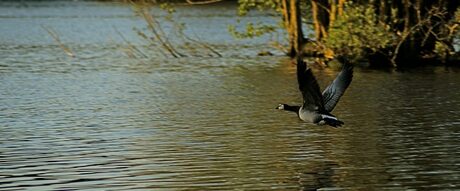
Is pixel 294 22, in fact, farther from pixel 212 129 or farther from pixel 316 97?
pixel 316 97

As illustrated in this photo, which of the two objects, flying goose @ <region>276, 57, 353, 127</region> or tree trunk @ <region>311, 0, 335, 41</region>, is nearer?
flying goose @ <region>276, 57, 353, 127</region>

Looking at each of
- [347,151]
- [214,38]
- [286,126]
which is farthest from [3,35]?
[347,151]

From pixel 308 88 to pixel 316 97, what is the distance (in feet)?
0.87

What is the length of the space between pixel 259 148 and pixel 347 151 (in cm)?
148

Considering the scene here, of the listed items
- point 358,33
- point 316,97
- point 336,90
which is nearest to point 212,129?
point 336,90

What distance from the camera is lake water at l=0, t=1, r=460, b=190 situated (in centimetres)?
1596

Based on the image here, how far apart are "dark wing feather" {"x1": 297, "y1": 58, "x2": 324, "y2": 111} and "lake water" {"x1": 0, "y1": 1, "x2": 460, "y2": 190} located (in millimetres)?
806

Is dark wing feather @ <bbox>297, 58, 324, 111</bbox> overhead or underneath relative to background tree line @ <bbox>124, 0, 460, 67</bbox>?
overhead

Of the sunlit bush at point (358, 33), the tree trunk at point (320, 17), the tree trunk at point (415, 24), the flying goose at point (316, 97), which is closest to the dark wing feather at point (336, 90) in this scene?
the flying goose at point (316, 97)

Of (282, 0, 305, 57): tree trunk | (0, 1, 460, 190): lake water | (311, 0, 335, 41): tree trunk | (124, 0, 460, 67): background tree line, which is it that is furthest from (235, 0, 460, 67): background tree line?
(0, 1, 460, 190): lake water

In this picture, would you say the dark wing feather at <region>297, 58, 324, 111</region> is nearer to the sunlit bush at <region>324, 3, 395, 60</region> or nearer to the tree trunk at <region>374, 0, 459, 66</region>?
the sunlit bush at <region>324, 3, 395, 60</region>

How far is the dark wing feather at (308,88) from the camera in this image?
17.0 metres

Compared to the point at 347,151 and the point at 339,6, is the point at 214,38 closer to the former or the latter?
the point at 339,6

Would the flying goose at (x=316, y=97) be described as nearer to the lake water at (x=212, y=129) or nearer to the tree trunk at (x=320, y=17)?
the lake water at (x=212, y=129)
